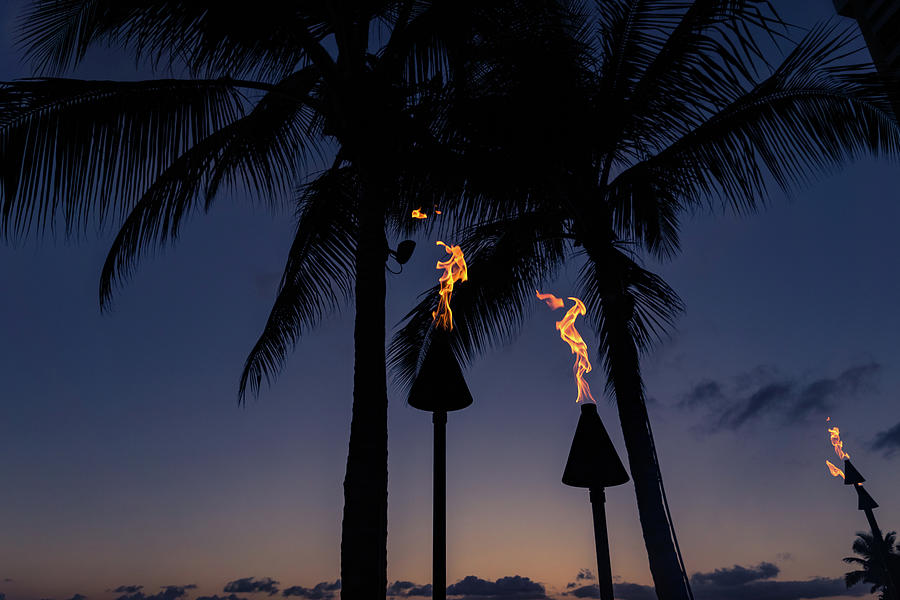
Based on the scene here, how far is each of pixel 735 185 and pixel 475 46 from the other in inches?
118

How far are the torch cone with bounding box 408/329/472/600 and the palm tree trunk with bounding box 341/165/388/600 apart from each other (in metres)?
0.97

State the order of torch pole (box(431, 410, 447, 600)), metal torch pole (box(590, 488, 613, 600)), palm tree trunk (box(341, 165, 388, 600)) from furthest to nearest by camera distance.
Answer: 1. metal torch pole (box(590, 488, 613, 600))
2. palm tree trunk (box(341, 165, 388, 600))
3. torch pole (box(431, 410, 447, 600))

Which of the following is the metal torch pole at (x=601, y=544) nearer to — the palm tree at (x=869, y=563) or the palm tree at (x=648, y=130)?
the palm tree at (x=648, y=130)

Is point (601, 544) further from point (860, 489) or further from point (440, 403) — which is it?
point (860, 489)

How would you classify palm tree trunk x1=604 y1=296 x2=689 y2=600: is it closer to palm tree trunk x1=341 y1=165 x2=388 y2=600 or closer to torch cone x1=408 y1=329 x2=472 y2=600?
palm tree trunk x1=341 y1=165 x2=388 y2=600

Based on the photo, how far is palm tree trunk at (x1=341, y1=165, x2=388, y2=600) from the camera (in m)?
4.10

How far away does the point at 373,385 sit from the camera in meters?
4.71

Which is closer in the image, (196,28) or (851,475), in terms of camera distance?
(196,28)

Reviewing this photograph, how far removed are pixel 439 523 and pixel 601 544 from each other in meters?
1.69

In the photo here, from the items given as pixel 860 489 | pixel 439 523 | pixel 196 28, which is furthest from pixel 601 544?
pixel 860 489

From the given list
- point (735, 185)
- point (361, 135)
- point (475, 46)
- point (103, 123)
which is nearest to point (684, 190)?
point (735, 185)

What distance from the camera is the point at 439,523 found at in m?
3.12

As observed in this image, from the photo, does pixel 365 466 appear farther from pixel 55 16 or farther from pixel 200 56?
pixel 55 16

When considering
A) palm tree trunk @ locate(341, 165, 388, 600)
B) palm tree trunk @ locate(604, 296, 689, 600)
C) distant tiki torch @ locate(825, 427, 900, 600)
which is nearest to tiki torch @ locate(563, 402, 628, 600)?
palm tree trunk @ locate(604, 296, 689, 600)
